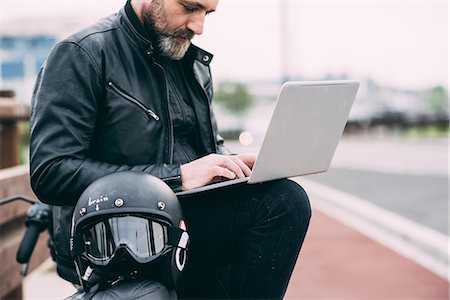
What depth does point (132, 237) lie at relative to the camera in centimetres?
221

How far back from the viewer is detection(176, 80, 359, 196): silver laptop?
246 centimetres

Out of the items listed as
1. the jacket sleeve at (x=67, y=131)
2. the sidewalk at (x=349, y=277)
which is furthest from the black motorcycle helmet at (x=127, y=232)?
the sidewalk at (x=349, y=277)

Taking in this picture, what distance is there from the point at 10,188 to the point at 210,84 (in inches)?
56.3

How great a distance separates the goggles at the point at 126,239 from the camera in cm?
221

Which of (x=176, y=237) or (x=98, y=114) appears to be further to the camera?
(x=98, y=114)

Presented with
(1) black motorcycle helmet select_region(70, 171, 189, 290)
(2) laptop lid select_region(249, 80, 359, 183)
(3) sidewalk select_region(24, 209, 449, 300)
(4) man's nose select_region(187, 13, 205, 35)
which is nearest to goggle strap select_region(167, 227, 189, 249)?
(1) black motorcycle helmet select_region(70, 171, 189, 290)

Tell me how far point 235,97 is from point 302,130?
83.7 m

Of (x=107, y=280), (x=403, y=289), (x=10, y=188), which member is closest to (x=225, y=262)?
(x=107, y=280)

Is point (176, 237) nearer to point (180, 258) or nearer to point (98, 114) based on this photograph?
point (180, 258)

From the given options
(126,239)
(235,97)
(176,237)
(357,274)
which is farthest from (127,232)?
(235,97)

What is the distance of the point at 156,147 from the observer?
8.81 ft

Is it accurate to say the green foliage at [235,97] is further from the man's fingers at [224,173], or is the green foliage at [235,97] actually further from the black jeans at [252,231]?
the man's fingers at [224,173]

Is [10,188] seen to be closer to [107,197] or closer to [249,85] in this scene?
[107,197]

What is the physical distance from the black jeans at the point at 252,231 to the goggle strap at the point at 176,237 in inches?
13.2
